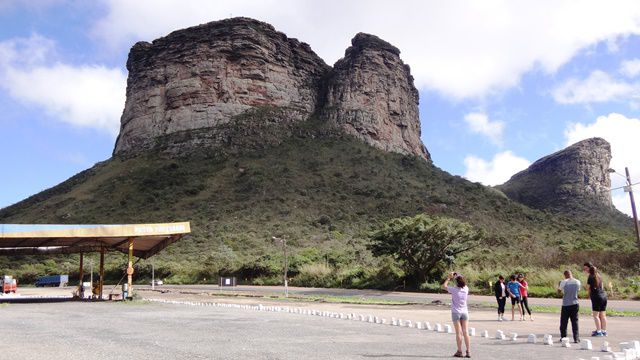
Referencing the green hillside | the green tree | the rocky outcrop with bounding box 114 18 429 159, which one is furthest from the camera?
the rocky outcrop with bounding box 114 18 429 159

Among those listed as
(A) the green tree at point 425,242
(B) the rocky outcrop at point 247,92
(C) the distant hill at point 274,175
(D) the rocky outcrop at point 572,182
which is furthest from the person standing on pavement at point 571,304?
(D) the rocky outcrop at point 572,182

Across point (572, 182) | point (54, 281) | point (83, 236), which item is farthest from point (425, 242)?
point (572, 182)

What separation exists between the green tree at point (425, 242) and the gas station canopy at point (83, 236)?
1381cm

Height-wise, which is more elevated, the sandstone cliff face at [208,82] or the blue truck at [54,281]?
the sandstone cliff face at [208,82]

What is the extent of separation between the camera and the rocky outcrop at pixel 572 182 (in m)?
113

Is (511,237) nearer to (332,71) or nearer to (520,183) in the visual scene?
(332,71)

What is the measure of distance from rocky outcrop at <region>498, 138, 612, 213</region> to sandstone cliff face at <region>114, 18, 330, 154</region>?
57.8m

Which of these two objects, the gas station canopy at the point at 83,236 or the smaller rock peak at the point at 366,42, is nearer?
the gas station canopy at the point at 83,236

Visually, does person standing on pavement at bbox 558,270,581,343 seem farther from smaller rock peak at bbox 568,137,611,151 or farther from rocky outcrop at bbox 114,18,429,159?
smaller rock peak at bbox 568,137,611,151

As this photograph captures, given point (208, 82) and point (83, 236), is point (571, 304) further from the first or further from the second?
point (208, 82)

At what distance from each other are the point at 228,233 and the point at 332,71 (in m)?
51.3

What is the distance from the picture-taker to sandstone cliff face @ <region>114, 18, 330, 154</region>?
8688 cm

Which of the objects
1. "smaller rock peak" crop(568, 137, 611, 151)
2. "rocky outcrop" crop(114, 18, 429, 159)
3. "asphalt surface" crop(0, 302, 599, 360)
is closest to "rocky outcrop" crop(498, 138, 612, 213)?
"smaller rock peak" crop(568, 137, 611, 151)

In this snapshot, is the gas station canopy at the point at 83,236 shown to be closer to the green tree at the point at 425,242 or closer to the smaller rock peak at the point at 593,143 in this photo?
the green tree at the point at 425,242
